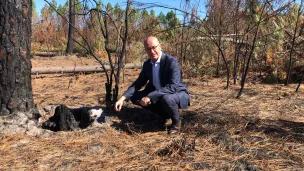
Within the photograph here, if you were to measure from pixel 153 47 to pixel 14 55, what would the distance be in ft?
4.22

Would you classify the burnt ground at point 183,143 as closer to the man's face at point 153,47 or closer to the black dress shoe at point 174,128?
the black dress shoe at point 174,128

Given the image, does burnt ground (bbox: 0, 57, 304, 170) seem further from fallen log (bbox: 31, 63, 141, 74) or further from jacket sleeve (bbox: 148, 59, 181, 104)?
fallen log (bbox: 31, 63, 141, 74)

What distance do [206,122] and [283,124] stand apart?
2.56ft

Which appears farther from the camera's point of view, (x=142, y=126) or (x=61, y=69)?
(x=61, y=69)

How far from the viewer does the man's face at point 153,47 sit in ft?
9.60

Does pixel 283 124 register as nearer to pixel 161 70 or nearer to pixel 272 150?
pixel 272 150

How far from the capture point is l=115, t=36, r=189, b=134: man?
2875 millimetres

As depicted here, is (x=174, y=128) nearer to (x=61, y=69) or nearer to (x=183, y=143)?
(x=183, y=143)

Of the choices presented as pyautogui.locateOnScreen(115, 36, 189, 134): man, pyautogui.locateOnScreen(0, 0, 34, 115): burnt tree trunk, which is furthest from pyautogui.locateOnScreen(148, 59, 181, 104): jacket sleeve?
pyautogui.locateOnScreen(0, 0, 34, 115): burnt tree trunk

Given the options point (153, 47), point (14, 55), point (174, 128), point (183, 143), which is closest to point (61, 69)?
point (14, 55)

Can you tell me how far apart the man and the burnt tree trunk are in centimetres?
93

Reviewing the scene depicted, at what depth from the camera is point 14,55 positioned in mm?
2748

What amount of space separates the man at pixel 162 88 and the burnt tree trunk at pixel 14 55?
925mm

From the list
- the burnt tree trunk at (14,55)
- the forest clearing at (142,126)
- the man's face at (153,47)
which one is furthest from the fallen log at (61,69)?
the man's face at (153,47)
